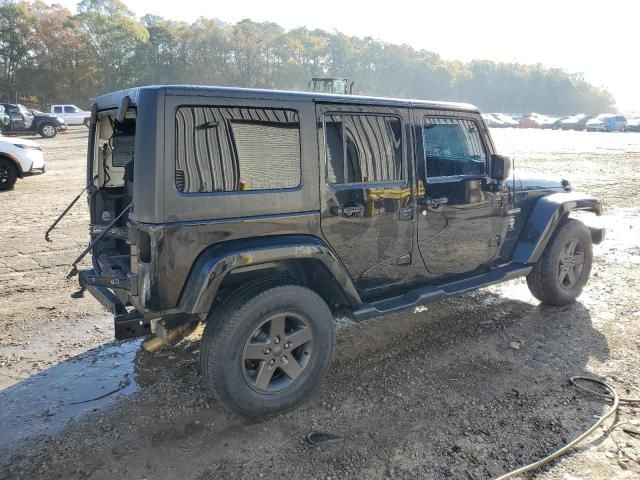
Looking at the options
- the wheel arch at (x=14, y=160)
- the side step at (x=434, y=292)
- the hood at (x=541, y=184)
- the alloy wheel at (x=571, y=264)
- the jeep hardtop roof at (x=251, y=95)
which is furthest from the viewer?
the wheel arch at (x=14, y=160)

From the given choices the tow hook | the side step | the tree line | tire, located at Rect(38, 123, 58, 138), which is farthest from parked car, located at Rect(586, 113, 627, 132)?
the tow hook

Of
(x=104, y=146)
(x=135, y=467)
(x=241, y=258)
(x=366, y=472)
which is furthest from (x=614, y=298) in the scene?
(x=104, y=146)

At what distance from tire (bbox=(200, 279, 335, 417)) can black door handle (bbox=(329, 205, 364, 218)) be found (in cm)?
58

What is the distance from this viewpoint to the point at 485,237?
438 cm

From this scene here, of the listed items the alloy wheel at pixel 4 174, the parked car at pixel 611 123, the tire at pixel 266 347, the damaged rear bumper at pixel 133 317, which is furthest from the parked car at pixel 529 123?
the damaged rear bumper at pixel 133 317

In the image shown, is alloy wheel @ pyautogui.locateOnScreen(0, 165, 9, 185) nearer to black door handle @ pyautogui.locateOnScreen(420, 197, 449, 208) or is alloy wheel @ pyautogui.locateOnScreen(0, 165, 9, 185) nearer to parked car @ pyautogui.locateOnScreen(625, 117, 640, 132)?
black door handle @ pyautogui.locateOnScreen(420, 197, 449, 208)

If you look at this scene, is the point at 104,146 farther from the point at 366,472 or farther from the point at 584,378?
the point at 584,378

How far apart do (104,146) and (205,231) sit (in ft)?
5.69

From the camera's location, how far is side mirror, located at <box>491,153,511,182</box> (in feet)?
13.4

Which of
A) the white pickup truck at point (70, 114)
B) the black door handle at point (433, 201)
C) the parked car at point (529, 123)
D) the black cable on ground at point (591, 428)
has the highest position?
the white pickup truck at point (70, 114)

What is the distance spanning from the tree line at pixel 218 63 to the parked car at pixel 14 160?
44177 mm

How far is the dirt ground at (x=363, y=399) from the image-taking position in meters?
2.72

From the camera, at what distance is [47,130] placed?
86.0ft

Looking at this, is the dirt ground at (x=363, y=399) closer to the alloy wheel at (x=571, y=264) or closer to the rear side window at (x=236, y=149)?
the alloy wheel at (x=571, y=264)
